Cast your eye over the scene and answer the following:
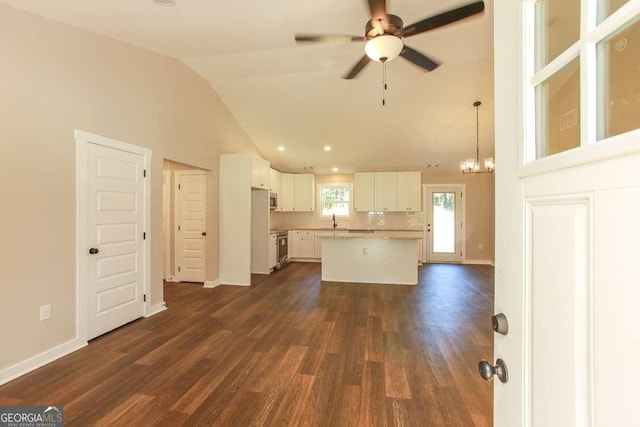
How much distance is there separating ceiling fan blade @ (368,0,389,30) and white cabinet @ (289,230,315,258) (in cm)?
618

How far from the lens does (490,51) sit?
3.97m

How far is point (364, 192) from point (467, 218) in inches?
111

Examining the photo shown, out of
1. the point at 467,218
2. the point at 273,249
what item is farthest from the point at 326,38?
the point at 467,218

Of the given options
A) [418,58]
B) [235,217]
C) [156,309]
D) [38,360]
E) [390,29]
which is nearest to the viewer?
[390,29]

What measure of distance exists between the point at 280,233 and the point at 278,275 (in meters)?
1.21

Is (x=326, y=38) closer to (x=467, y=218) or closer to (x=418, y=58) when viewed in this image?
(x=418, y=58)

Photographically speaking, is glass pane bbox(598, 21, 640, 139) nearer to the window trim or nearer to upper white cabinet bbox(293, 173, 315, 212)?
upper white cabinet bbox(293, 173, 315, 212)

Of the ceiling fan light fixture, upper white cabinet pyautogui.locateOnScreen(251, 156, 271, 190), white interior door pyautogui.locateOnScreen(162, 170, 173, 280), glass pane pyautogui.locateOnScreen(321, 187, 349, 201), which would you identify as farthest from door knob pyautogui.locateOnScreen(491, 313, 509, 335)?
glass pane pyautogui.locateOnScreen(321, 187, 349, 201)

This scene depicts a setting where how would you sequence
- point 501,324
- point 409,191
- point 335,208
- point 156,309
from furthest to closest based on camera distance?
point 335,208 → point 409,191 → point 156,309 → point 501,324

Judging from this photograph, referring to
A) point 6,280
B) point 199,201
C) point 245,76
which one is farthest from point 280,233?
point 6,280

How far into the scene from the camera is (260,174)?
6117 mm

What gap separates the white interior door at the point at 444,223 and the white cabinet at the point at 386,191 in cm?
96

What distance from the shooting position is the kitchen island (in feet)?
18.6
